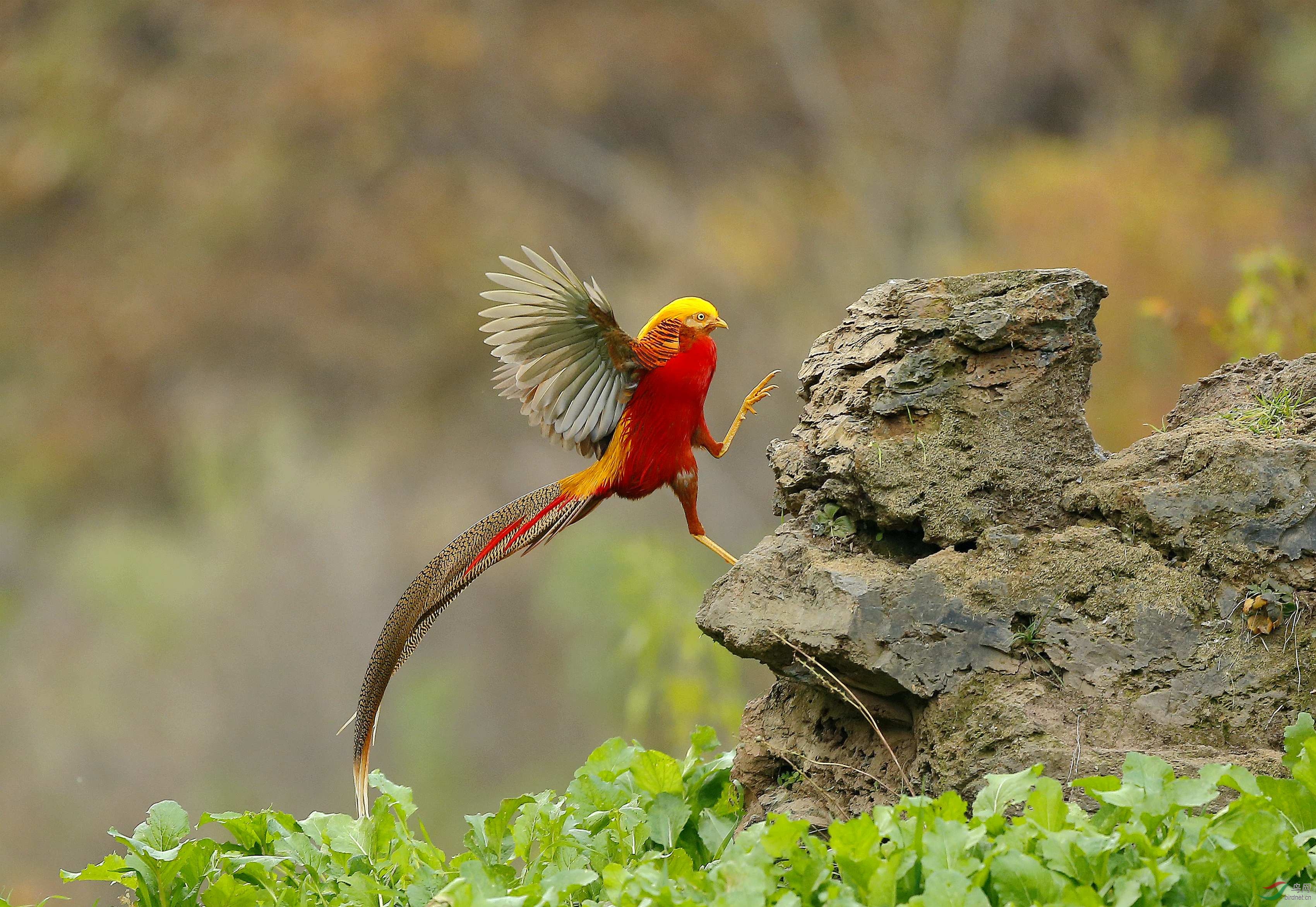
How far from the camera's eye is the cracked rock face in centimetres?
222

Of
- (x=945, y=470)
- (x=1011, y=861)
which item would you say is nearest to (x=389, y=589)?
(x=945, y=470)

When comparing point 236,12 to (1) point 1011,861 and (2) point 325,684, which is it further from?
(1) point 1011,861

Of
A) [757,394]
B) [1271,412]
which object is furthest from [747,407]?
[1271,412]

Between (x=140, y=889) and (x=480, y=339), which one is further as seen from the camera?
(x=480, y=339)

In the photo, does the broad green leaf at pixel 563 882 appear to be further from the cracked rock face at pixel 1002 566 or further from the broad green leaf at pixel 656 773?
the cracked rock face at pixel 1002 566

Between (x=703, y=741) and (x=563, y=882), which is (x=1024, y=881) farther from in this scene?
(x=703, y=741)

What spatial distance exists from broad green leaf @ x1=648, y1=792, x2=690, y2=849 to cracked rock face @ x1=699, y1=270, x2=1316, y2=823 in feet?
0.71

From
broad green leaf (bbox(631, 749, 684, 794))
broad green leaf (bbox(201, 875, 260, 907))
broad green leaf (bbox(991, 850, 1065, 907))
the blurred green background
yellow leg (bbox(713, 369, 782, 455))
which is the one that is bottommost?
broad green leaf (bbox(991, 850, 1065, 907))

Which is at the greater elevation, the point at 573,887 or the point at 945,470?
the point at 945,470

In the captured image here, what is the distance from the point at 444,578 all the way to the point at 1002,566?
1.16 meters

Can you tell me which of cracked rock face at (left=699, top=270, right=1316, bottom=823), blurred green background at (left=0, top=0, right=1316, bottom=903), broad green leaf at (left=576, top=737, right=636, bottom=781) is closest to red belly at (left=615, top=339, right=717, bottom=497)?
cracked rock face at (left=699, top=270, right=1316, bottom=823)

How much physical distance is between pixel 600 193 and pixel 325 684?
177 inches

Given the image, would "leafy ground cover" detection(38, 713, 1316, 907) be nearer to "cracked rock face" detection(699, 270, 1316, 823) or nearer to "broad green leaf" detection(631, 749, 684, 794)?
"broad green leaf" detection(631, 749, 684, 794)

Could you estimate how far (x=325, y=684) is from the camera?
9.18 metres
